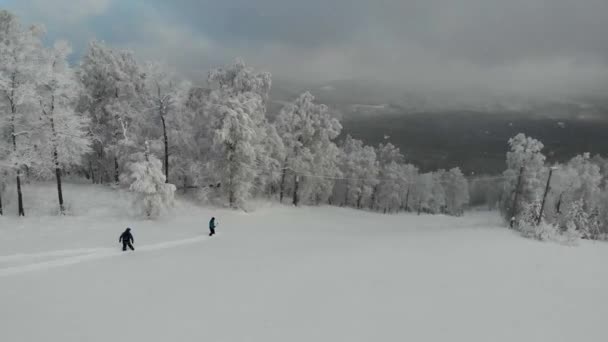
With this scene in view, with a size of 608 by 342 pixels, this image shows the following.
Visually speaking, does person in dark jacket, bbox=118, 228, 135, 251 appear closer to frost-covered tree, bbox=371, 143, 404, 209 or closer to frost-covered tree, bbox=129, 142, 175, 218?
frost-covered tree, bbox=129, 142, 175, 218

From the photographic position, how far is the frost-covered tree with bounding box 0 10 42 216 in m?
19.6

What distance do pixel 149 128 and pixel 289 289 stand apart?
28.0 metres

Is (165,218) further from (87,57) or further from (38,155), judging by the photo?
(87,57)

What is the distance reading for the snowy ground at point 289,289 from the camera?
8.52 m

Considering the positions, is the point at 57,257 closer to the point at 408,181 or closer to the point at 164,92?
the point at 164,92

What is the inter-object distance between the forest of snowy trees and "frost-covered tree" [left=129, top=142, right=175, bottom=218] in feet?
0.25

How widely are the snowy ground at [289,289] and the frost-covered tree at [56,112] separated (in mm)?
4922

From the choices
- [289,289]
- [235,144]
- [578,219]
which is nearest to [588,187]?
[578,219]

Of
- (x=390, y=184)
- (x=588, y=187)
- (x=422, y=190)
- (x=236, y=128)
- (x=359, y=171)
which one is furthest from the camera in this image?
(x=422, y=190)

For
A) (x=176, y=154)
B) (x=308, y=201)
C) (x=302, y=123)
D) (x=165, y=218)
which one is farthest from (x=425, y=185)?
(x=165, y=218)

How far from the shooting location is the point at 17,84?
65.8ft

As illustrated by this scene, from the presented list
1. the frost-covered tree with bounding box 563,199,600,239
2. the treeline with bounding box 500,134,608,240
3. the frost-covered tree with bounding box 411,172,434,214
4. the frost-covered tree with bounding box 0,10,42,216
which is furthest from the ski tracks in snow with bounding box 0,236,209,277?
the frost-covered tree with bounding box 411,172,434,214

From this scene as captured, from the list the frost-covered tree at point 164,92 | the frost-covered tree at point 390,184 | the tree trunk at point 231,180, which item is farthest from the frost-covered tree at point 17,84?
the frost-covered tree at point 390,184

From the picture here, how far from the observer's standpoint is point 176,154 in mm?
33969
